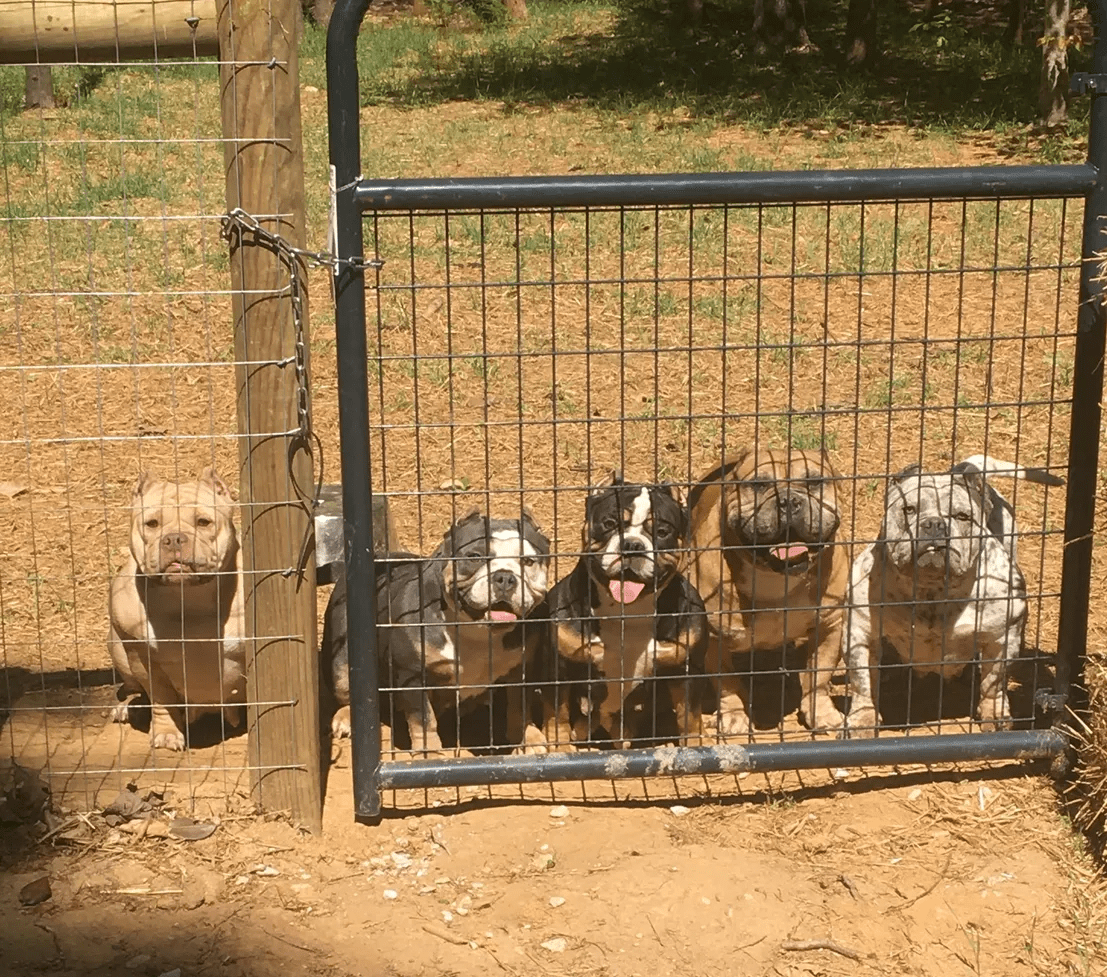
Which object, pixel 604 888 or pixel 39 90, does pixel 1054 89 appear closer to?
pixel 39 90

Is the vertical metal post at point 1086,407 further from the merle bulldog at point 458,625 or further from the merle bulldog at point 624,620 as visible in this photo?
the merle bulldog at point 458,625

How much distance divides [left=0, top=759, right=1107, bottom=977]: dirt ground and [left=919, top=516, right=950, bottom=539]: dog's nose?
0.84m

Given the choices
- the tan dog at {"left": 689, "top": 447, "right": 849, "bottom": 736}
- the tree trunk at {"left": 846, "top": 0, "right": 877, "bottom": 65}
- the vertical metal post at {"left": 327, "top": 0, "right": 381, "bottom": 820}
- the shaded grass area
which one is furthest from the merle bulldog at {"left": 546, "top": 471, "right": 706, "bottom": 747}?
the tree trunk at {"left": 846, "top": 0, "right": 877, "bottom": 65}

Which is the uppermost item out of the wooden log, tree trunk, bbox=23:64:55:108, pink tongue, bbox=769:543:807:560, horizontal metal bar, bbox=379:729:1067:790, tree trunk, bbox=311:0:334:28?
tree trunk, bbox=311:0:334:28

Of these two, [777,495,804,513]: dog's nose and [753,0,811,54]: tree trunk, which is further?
[753,0,811,54]: tree trunk

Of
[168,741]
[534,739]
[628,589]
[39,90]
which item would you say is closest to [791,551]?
[628,589]

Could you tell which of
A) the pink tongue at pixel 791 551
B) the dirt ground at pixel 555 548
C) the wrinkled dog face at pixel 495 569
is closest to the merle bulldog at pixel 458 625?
the wrinkled dog face at pixel 495 569

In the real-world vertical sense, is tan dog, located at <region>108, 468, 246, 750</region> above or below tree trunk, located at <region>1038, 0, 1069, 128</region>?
below

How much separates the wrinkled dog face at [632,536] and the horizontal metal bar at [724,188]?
106 centimetres

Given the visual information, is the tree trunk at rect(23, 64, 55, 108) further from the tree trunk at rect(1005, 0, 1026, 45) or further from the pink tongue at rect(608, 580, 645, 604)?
the pink tongue at rect(608, 580, 645, 604)

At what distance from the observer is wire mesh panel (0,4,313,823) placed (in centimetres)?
475

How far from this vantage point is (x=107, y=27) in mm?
4348

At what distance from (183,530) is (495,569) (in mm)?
1126

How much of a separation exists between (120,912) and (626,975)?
1.52 m
